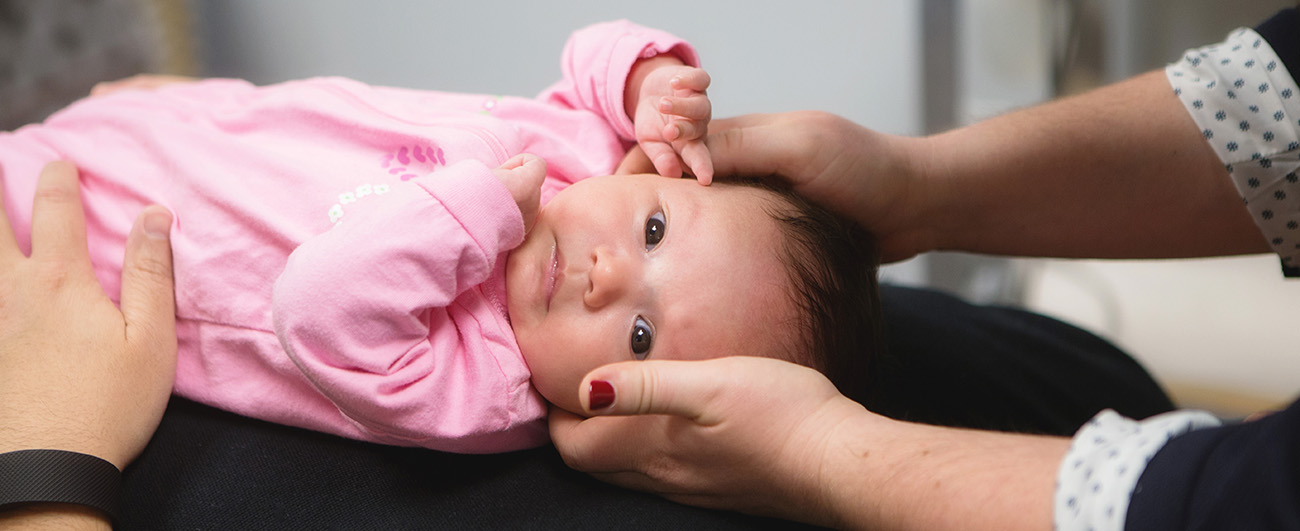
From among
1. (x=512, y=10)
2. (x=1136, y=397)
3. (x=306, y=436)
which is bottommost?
(x=1136, y=397)

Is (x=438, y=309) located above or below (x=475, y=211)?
below

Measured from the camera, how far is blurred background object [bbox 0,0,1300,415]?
181 centimetres

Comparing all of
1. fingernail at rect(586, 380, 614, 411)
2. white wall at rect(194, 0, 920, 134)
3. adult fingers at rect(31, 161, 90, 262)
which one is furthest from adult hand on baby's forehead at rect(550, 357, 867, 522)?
white wall at rect(194, 0, 920, 134)

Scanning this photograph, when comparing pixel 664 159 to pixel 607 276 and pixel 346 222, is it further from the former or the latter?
pixel 346 222

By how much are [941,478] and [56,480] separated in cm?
69

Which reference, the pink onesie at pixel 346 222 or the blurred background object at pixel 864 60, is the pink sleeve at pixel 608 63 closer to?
the pink onesie at pixel 346 222

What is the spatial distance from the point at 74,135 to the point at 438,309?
56 cm

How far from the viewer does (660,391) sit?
27.8 inches

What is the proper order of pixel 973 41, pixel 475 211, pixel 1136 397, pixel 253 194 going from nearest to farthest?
pixel 475 211
pixel 253 194
pixel 1136 397
pixel 973 41

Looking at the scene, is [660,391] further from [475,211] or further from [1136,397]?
[1136,397]

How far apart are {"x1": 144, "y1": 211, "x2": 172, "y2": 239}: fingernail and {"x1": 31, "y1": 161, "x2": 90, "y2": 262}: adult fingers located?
0.07 m

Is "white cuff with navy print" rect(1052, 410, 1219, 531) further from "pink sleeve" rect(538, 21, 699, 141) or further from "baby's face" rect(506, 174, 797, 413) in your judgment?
"pink sleeve" rect(538, 21, 699, 141)

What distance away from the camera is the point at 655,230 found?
0.89 meters

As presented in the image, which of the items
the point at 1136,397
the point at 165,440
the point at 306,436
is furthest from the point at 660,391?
the point at 1136,397
